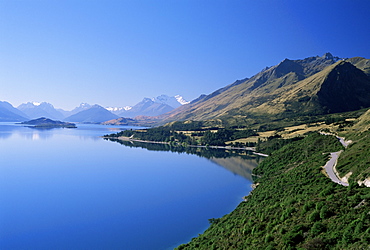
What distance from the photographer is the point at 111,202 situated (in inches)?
2876

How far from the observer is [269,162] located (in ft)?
325

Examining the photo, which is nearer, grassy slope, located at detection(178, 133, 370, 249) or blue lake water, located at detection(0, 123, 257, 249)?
grassy slope, located at detection(178, 133, 370, 249)

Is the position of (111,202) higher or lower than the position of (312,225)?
lower

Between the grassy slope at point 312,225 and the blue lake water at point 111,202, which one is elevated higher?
the grassy slope at point 312,225

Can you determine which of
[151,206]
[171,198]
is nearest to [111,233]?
[151,206]

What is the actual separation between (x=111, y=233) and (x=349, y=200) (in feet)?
→ 141

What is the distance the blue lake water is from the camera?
51.7 m

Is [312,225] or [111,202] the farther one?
[111,202]

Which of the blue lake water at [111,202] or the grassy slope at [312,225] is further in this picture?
the blue lake water at [111,202]

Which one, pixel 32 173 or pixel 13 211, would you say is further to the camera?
pixel 32 173

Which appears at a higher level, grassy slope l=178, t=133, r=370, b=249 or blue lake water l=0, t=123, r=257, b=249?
grassy slope l=178, t=133, r=370, b=249

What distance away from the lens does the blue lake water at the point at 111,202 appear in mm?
51688

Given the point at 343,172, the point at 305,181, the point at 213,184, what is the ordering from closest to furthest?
the point at 343,172 → the point at 305,181 → the point at 213,184

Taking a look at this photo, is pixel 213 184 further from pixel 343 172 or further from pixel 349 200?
pixel 349 200
